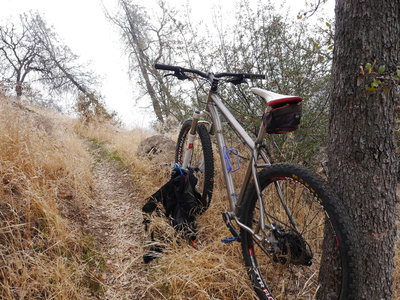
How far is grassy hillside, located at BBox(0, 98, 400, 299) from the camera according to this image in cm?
143

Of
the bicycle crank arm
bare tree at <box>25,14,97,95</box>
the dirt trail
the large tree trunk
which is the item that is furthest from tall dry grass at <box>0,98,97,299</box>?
bare tree at <box>25,14,97,95</box>

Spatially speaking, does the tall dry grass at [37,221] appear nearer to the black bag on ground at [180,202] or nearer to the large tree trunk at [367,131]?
the black bag on ground at [180,202]

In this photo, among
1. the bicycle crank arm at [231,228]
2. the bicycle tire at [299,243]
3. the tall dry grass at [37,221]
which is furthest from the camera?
the bicycle crank arm at [231,228]

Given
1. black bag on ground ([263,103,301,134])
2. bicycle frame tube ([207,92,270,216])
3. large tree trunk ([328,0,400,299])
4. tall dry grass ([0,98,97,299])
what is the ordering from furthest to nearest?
bicycle frame tube ([207,92,270,216]) → tall dry grass ([0,98,97,299]) → black bag on ground ([263,103,301,134]) → large tree trunk ([328,0,400,299])

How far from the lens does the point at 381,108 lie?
1195 millimetres

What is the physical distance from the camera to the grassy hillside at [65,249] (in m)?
1.43

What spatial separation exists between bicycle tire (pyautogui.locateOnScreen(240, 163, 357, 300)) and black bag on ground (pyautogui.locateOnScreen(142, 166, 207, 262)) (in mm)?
680

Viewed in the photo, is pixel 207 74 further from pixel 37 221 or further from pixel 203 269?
pixel 37 221

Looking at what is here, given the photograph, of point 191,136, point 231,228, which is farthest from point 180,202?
point 191,136

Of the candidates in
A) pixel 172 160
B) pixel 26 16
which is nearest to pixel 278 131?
pixel 172 160

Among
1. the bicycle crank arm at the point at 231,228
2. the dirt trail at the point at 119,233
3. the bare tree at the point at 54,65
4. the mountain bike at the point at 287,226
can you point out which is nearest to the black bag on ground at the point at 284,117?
the mountain bike at the point at 287,226

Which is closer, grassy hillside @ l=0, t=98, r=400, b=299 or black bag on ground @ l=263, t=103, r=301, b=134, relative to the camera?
black bag on ground @ l=263, t=103, r=301, b=134

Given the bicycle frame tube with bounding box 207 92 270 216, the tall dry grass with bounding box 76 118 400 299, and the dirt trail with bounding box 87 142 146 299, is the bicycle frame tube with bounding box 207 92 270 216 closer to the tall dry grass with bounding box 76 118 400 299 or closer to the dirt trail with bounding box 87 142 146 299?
the tall dry grass with bounding box 76 118 400 299

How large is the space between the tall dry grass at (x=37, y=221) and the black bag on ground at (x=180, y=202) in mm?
703
